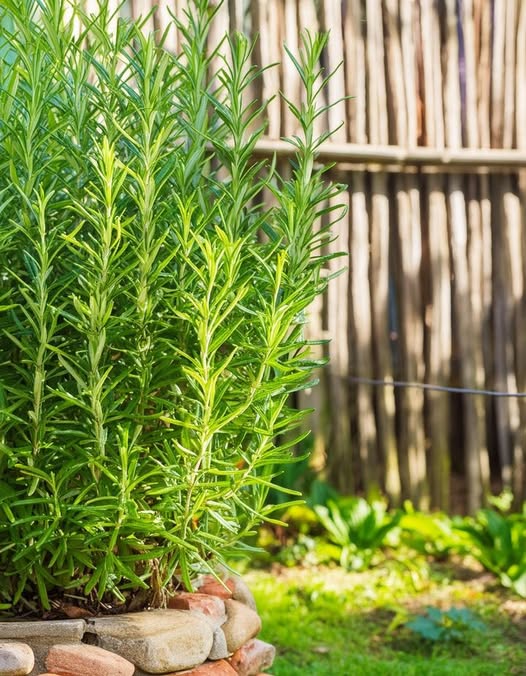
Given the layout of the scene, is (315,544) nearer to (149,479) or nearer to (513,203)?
(513,203)

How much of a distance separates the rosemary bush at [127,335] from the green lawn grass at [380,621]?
→ 1516 millimetres

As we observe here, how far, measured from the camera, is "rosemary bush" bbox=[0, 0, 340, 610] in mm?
1797

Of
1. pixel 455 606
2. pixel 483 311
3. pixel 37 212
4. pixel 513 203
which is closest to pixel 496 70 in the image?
pixel 513 203

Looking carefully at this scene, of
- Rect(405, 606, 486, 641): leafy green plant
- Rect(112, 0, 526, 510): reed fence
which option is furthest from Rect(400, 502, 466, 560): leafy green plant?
Rect(405, 606, 486, 641): leafy green plant

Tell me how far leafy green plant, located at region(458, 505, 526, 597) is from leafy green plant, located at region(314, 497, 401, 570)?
38cm

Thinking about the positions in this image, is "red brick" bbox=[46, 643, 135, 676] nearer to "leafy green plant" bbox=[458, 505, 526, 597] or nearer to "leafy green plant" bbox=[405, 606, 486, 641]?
"leafy green plant" bbox=[405, 606, 486, 641]

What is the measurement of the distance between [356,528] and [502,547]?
677mm

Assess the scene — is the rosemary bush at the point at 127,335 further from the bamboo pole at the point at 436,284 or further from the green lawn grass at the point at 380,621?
the bamboo pole at the point at 436,284

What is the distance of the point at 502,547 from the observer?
4.20 meters

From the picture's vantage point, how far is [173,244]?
2.01 meters

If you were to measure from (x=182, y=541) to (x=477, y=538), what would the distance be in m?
2.80

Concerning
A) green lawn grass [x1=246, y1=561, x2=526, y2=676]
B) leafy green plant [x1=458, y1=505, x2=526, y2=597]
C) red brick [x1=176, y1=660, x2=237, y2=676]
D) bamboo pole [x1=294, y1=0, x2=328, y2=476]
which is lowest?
green lawn grass [x1=246, y1=561, x2=526, y2=676]

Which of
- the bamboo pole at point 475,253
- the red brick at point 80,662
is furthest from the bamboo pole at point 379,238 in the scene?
the red brick at point 80,662

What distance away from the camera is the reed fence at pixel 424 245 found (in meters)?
4.67
